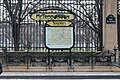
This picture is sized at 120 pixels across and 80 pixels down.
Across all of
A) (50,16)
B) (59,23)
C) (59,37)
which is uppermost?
(50,16)

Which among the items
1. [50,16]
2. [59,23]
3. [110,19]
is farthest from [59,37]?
[110,19]

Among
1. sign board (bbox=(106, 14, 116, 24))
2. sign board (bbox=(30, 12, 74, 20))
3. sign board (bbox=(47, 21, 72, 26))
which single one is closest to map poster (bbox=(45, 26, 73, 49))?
sign board (bbox=(47, 21, 72, 26))

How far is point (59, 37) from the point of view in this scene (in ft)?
71.5

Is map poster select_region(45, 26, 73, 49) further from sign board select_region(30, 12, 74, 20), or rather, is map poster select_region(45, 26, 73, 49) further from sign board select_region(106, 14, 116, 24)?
sign board select_region(106, 14, 116, 24)

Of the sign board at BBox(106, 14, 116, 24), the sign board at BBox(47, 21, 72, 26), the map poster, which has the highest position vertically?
the sign board at BBox(106, 14, 116, 24)

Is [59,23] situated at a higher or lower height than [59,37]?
higher

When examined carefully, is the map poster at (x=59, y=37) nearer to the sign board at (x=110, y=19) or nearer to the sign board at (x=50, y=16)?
the sign board at (x=50, y=16)

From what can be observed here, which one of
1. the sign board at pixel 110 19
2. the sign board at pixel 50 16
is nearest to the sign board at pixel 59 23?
the sign board at pixel 50 16

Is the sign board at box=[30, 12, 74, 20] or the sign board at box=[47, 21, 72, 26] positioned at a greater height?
the sign board at box=[30, 12, 74, 20]

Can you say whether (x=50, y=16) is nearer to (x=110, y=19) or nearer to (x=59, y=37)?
(x=59, y=37)

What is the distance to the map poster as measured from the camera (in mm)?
21812

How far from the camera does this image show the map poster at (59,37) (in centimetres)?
2181

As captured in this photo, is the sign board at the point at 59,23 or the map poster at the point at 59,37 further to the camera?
the sign board at the point at 59,23

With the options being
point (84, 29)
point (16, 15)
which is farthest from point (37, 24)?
point (84, 29)
